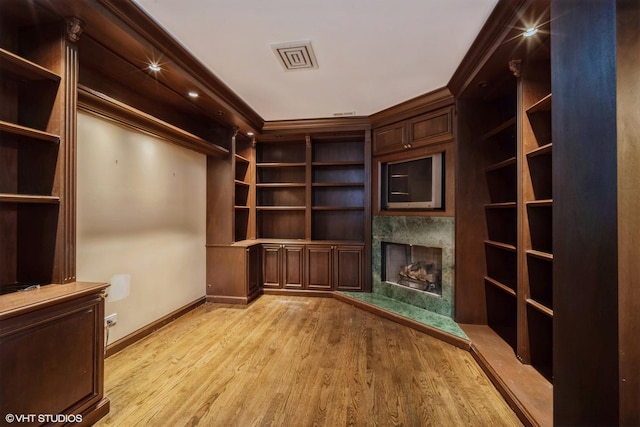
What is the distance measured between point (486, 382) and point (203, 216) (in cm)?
361

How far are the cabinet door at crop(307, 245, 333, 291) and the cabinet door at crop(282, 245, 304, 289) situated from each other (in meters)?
0.12

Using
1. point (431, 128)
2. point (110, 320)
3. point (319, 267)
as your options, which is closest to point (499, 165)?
point (431, 128)

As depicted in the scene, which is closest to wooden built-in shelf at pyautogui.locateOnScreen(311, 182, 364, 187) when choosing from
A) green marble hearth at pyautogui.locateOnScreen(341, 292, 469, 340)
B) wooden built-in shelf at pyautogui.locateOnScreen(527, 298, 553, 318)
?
green marble hearth at pyautogui.locateOnScreen(341, 292, 469, 340)

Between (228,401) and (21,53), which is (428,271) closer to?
(228,401)

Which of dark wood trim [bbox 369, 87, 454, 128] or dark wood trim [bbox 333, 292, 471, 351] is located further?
dark wood trim [bbox 369, 87, 454, 128]

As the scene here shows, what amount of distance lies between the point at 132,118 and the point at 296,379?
2.60 metres

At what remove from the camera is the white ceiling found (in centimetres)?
181

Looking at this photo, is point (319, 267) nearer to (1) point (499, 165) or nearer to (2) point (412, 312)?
(2) point (412, 312)

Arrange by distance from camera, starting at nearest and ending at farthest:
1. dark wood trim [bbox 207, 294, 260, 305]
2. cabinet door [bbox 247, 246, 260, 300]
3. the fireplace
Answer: the fireplace, dark wood trim [bbox 207, 294, 260, 305], cabinet door [bbox 247, 246, 260, 300]

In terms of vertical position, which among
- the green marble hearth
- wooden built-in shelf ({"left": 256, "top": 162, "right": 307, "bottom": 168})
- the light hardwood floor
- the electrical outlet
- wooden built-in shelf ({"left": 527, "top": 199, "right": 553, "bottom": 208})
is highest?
wooden built-in shelf ({"left": 256, "top": 162, "right": 307, "bottom": 168})

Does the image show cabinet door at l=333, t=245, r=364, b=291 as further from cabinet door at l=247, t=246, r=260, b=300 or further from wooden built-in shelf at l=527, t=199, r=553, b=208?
wooden built-in shelf at l=527, t=199, r=553, b=208

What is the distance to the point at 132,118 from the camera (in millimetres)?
2463

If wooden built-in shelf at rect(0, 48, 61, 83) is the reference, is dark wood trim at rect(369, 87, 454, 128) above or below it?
above

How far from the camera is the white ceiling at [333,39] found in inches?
71.3
